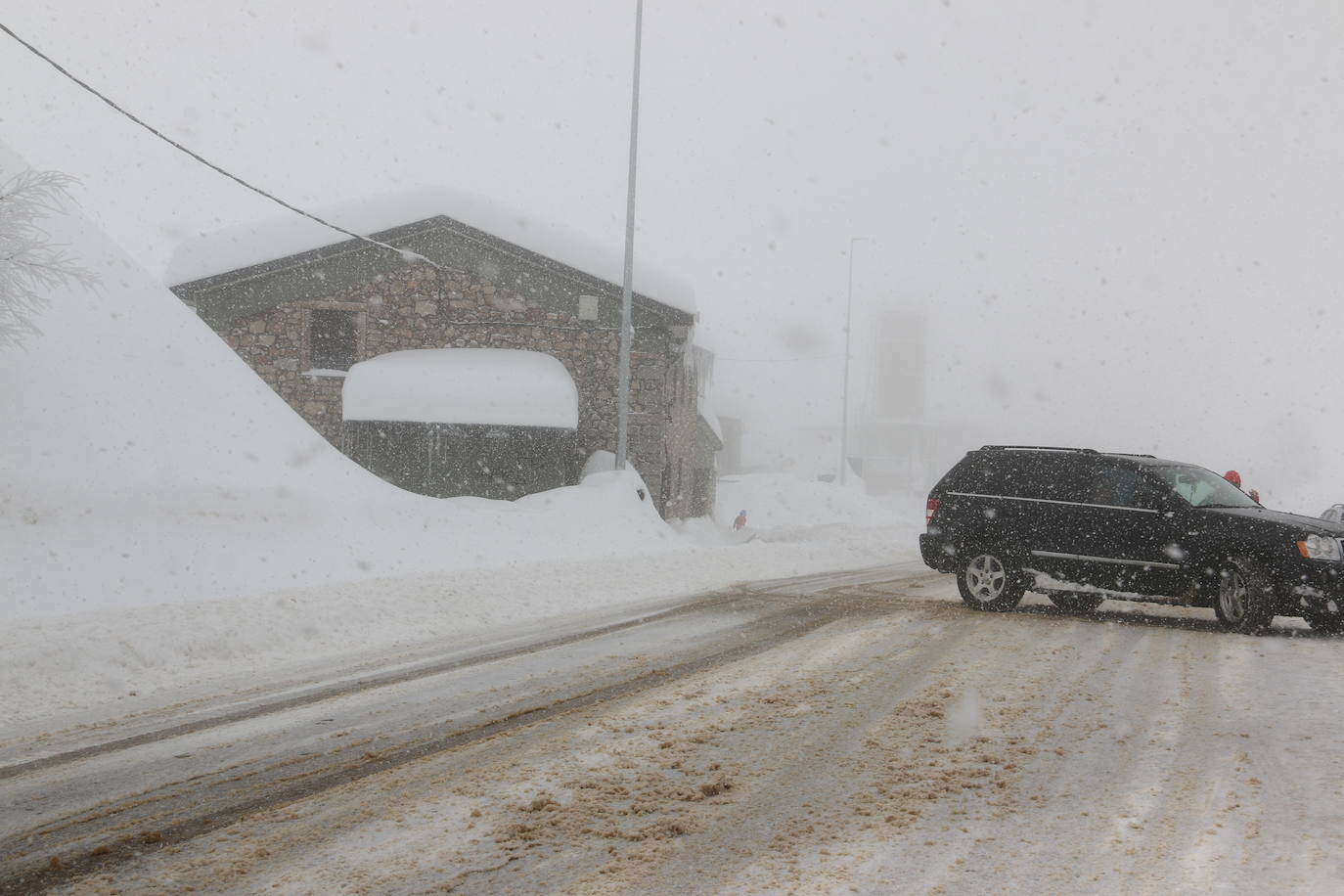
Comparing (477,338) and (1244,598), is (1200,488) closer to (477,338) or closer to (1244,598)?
(1244,598)

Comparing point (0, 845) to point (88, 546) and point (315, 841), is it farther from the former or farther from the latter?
point (88, 546)

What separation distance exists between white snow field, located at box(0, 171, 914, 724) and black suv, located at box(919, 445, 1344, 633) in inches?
140

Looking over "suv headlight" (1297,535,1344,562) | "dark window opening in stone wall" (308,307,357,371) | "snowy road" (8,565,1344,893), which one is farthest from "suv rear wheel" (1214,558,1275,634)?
"dark window opening in stone wall" (308,307,357,371)

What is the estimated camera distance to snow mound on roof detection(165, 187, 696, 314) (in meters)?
24.1

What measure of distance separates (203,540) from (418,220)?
1384 cm

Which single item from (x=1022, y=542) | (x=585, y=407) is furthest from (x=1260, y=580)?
(x=585, y=407)

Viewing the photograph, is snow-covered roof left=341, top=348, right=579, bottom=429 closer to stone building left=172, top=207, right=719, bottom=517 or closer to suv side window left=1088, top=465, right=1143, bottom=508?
stone building left=172, top=207, right=719, bottom=517

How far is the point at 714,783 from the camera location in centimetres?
446

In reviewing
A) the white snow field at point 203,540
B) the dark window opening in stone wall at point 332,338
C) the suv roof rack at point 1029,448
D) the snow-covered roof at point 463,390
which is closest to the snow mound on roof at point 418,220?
the dark window opening in stone wall at point 332,338

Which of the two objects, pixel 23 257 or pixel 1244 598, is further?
pixel 23 257

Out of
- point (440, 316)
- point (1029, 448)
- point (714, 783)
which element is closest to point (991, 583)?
point (1029, 448)

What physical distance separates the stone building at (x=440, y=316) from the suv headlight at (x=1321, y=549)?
611 inches

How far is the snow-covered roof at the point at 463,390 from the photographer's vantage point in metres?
22.6

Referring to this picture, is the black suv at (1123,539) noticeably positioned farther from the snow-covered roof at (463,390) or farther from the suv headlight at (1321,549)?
the snow-covered roof at (463,390)
